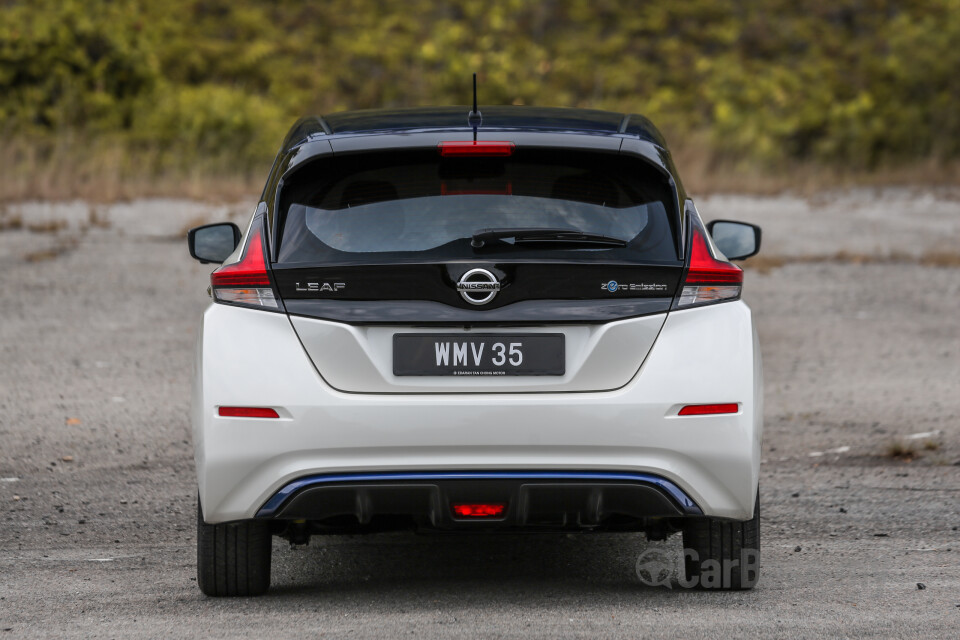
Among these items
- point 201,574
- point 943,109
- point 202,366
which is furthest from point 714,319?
point 943,109

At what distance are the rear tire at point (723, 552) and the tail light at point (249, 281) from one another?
1.61m

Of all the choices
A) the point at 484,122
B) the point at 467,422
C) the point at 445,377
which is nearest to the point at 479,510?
the point at 467,422

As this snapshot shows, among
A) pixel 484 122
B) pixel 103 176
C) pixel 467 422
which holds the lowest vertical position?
pixel 467 422

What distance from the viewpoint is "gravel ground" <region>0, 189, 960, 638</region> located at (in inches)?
174

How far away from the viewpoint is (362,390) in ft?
13.7

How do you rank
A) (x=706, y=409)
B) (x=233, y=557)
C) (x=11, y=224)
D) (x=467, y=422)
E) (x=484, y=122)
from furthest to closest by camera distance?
(x=11, y=224)
(x=484, y=122)
(x=233, y=557)
(x=706, y=409)
(x=467, y=422)

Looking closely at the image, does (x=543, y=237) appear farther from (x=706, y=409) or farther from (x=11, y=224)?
(x=11, y=224)

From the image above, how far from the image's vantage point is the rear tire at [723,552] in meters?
4.65

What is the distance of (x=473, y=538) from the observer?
227 inches

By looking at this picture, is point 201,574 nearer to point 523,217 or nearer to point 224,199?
point 523,217

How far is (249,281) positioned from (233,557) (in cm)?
97

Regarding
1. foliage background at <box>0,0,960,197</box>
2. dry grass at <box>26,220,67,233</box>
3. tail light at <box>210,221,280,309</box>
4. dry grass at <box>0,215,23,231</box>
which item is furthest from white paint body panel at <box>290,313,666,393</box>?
foliage background at <box>0,0,960,197</box>

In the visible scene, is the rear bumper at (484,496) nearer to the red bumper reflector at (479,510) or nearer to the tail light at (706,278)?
the red bumper reflector at (479,510)

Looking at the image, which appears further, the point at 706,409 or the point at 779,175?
the point at 779,175
